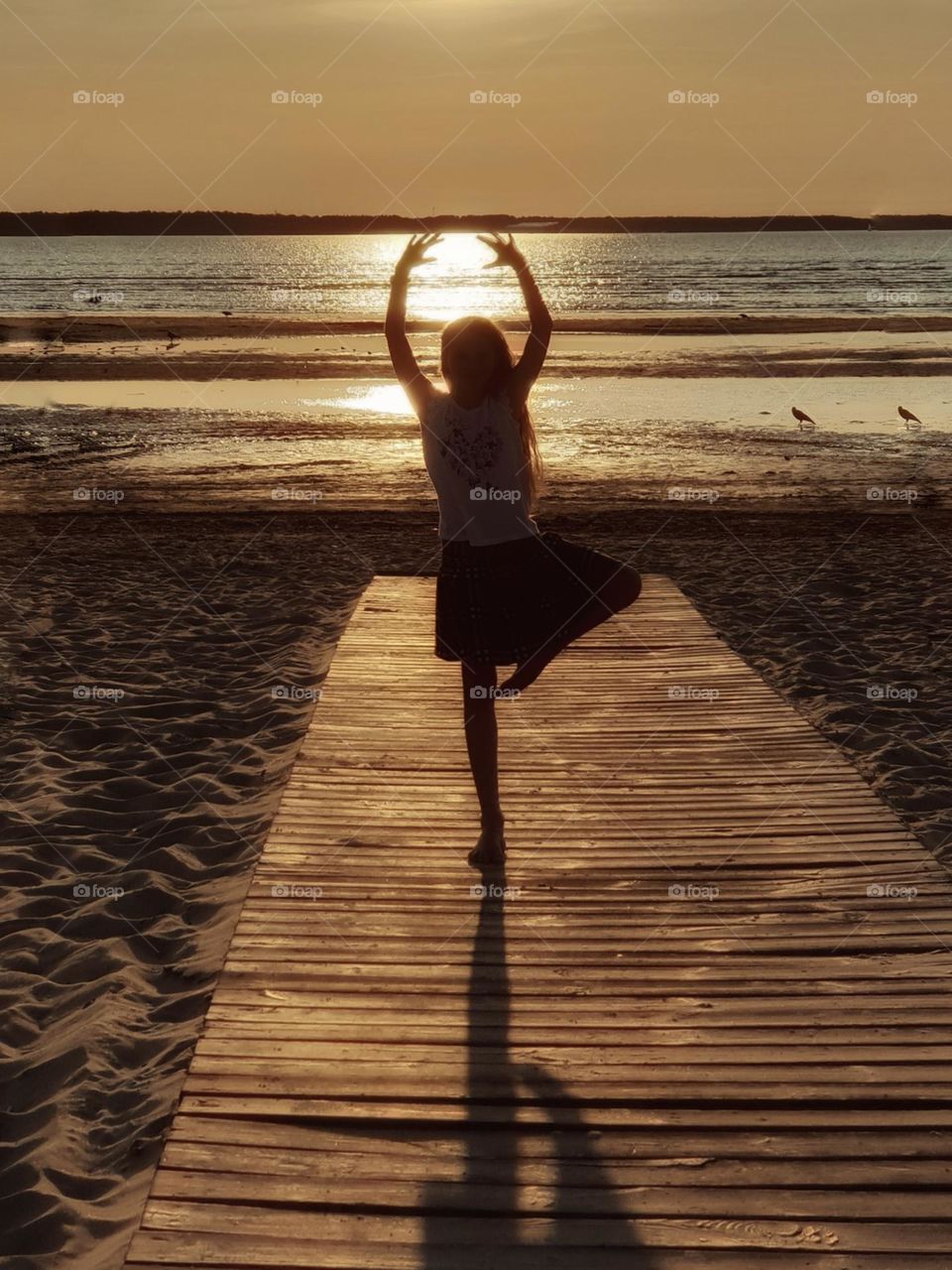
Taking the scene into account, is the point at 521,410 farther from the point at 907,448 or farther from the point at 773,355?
the point at 773,355

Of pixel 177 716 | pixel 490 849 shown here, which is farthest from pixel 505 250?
pixel 177 716

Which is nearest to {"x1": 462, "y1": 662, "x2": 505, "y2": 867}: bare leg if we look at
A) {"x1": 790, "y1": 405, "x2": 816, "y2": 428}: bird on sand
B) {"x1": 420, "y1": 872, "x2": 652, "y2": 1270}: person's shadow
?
{"x1": 420, "y1": 872, "x2": 652, "y2": 1270}: person's shadow

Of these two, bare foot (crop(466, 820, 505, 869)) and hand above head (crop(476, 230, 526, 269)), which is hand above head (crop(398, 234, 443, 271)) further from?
bare foot (crop(466, 820, 505, 869))

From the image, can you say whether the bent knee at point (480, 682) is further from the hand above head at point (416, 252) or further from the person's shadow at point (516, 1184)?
the hand above head at point (416, 252)

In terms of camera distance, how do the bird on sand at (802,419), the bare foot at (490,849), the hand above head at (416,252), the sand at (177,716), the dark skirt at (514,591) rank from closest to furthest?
the sand at (177,716) < the hand above head at (416,252) < the dark skirt at (514,591) < the bare foot at (490,849) < the bird on sand at (802,419)

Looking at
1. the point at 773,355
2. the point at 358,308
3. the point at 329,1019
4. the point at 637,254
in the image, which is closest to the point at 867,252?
the point at 637,254

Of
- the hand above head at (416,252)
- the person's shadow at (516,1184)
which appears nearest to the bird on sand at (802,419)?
the hand above head at (416,252)

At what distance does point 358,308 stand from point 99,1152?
54.1 metres

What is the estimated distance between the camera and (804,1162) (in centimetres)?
310

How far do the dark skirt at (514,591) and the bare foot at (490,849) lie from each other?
67 cm

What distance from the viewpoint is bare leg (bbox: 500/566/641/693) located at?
4.52 metres

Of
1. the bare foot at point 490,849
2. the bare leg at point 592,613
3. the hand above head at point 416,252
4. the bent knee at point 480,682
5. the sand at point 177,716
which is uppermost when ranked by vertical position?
the hand above head at point 416,252

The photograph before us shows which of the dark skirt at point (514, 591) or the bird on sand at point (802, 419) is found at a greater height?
the dark skirt at point (514, 591)

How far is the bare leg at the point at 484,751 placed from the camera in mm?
4547
